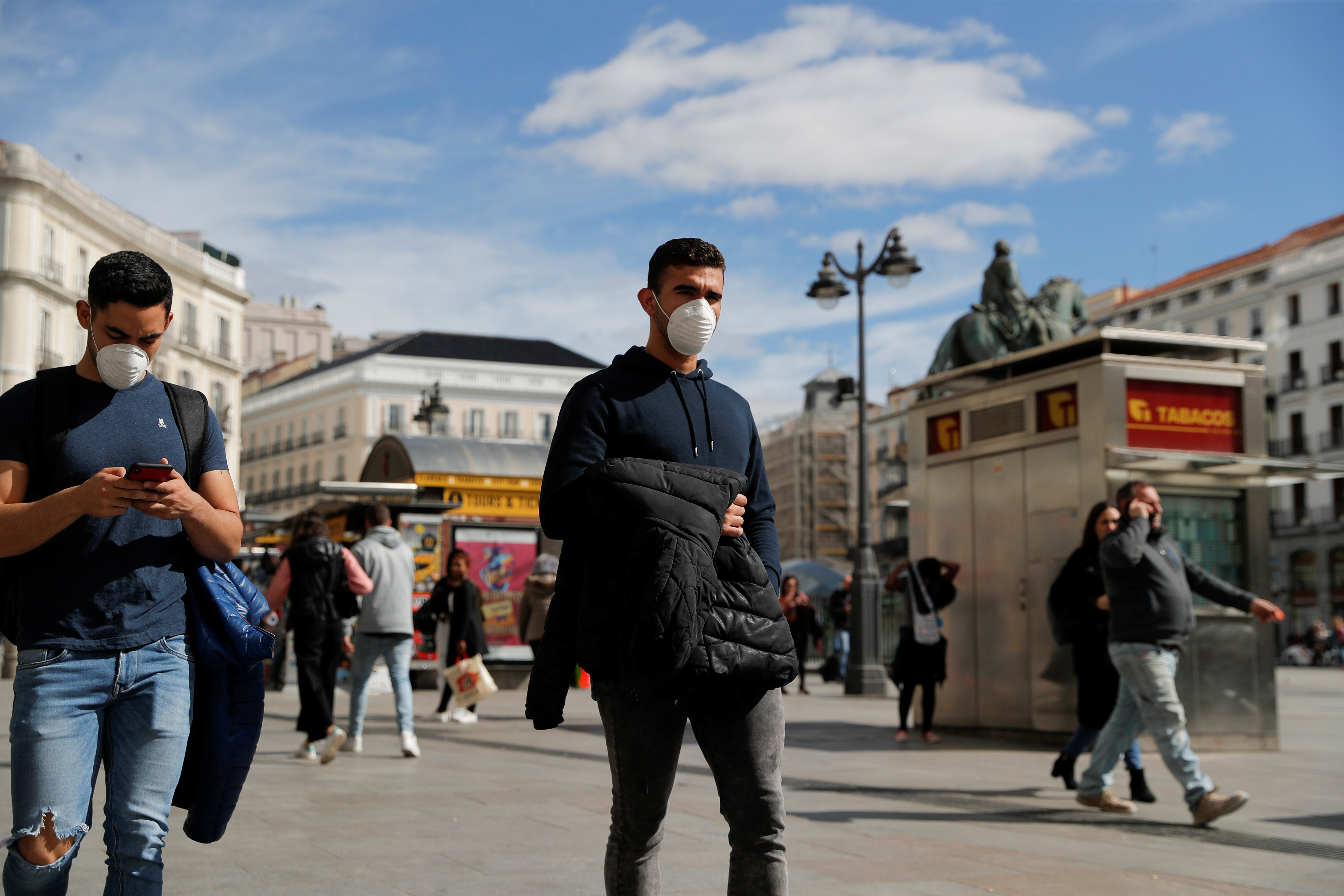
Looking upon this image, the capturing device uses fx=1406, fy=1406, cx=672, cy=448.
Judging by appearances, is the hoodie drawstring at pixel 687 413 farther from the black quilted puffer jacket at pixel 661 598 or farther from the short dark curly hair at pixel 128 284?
the short dark curly hair at pixel 128 284

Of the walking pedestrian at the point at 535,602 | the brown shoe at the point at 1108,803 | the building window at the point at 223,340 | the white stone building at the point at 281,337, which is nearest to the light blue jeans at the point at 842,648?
the walking pedestrian at the point at 535,602

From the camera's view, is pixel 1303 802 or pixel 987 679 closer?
pixel 1303 802

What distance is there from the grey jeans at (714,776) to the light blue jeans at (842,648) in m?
21.7

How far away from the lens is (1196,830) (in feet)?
23.9

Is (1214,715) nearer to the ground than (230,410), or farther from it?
nearer to the ground

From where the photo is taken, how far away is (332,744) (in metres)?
9.91

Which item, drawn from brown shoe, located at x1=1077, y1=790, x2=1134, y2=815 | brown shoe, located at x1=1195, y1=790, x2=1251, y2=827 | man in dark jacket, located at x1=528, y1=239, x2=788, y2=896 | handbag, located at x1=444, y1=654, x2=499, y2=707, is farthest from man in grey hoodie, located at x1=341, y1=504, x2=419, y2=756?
man in dark jacket, located at x1=528, y1=239, x2=788, y2=896

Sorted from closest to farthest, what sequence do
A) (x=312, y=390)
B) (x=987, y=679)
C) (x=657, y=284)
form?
(x=657, y=284), (x=987, y=679), (x=312, y=390)

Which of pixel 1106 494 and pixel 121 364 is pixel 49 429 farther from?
pixel 1106 494

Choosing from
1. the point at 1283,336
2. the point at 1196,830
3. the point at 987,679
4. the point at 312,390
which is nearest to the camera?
the point at 1196,830

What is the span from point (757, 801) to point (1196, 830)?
4755 mm

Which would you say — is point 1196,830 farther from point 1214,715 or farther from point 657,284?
point 657,284

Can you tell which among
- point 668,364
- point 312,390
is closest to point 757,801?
point 668,364

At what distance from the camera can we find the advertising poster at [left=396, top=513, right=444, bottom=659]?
762 inches
